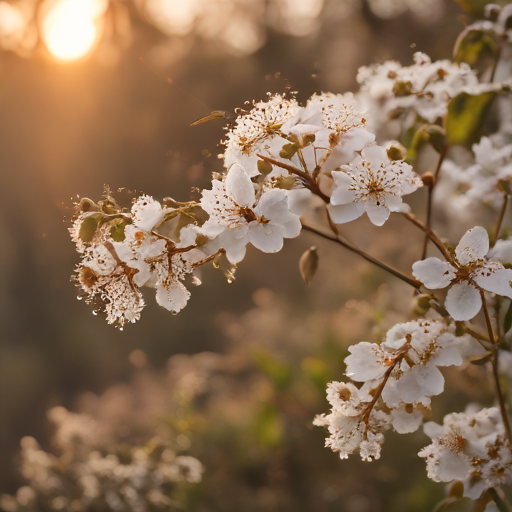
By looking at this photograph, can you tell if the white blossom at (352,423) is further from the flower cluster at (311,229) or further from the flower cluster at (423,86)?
the flower cluster at (423,86)

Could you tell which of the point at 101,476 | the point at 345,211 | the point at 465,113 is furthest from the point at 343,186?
the point at 101,476

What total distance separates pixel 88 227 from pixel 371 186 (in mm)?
235

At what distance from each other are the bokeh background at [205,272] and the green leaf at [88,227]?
3.67 feet

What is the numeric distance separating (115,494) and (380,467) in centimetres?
76

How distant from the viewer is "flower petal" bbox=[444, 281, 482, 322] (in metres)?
0.37

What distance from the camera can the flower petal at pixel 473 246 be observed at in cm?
37

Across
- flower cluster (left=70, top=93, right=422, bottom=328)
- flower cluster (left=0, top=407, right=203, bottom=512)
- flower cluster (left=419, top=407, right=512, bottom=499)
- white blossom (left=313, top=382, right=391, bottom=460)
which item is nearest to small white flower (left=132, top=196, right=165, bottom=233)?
flower cluster (left=70, top=93, right=422, bottom=328)

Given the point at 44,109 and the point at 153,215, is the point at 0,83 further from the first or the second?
the point at 153,215

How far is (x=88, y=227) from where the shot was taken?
36 centimetres

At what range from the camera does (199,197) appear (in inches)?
16.1

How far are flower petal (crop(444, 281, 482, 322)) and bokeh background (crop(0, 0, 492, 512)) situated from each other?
3.37 feet

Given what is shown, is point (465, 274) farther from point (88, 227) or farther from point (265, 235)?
point (88, 227)

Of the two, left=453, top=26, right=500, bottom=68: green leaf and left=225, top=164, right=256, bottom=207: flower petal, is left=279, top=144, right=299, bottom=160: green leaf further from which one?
left=453, top=26, right=500, bottom=68: green leaf

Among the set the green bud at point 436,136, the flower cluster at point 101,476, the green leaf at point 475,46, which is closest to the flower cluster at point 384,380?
the green bud at point 436,136
